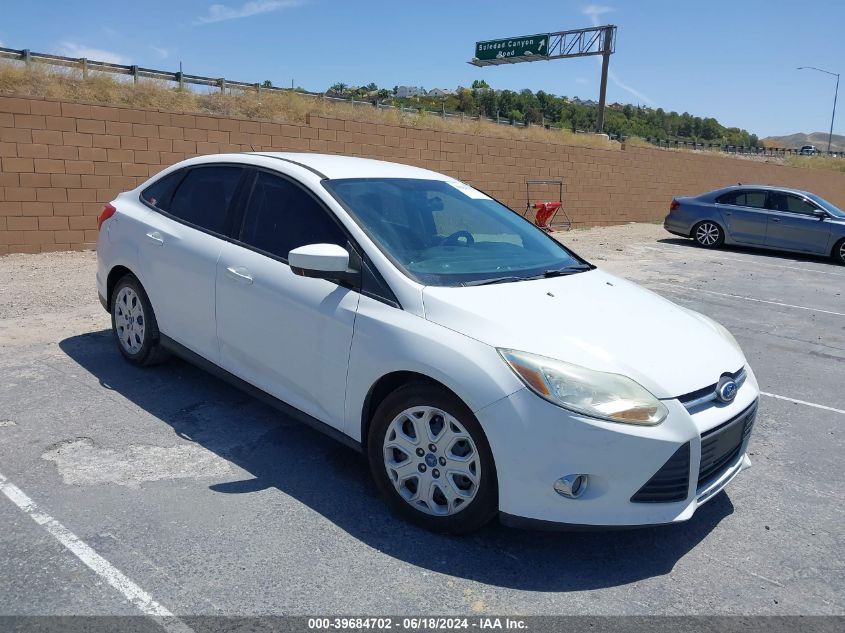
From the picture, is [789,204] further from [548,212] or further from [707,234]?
[548,212]

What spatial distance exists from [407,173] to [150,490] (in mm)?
2485

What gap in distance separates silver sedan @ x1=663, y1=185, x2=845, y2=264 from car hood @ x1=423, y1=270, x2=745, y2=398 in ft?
43.2

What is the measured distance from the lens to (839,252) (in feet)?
49.7

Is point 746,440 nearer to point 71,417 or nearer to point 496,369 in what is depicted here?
point 496,369

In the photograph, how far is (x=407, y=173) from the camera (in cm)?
475

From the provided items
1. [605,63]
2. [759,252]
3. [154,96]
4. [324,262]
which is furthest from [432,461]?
[605,63]

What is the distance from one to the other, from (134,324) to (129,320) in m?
0.08

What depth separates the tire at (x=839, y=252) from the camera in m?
15.1

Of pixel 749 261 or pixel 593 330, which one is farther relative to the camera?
pixel 749 261

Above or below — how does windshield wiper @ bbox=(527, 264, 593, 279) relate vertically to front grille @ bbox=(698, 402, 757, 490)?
above

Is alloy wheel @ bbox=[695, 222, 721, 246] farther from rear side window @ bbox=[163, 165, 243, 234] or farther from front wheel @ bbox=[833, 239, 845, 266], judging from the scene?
rear side window @ bbox=[163, 165, 243, 234]

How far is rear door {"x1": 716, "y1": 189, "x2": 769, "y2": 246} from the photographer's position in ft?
51.3

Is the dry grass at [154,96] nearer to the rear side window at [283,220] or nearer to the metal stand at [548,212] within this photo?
the metal stand at [548,212]

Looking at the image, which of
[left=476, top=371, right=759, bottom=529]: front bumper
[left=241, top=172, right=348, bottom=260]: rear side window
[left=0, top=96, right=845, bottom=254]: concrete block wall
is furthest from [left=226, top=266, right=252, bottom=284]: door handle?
[left=0, top=96, right=845, bottom=254]: concrete block wall
